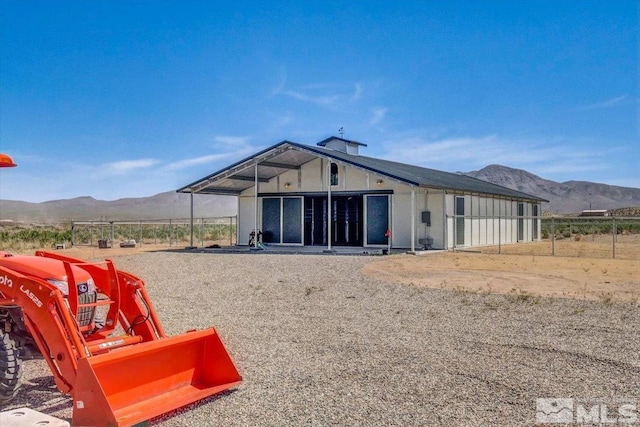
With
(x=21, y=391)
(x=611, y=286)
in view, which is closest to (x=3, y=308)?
(x=21, y=391)

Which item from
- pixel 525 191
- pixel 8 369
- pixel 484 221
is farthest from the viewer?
pixel 525 191

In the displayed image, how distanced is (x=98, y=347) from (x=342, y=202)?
2031cm

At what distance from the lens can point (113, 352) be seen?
4.75 meters

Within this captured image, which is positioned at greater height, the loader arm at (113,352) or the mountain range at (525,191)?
the mountain range at (525,191)

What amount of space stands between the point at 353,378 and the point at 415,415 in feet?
3.73

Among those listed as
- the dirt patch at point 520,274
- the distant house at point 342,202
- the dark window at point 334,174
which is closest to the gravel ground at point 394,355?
the dirt patch at point 520,274

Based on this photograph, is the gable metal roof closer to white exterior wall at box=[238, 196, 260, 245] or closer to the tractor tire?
white exterior wall at box=[238, 196, 260, 245]

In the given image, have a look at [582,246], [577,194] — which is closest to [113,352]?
[582,246]

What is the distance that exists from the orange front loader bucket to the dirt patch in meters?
7.35

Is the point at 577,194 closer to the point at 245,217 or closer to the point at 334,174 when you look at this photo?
the point at 245,217

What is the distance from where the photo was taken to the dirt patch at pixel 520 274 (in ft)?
40.7

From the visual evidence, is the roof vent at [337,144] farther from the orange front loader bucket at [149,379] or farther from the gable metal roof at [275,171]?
the orange front loader bucket at [149,379]

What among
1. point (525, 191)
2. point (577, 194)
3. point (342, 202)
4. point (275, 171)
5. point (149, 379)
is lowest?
point (149, 379)

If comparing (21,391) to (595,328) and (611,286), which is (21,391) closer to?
(595,328)
